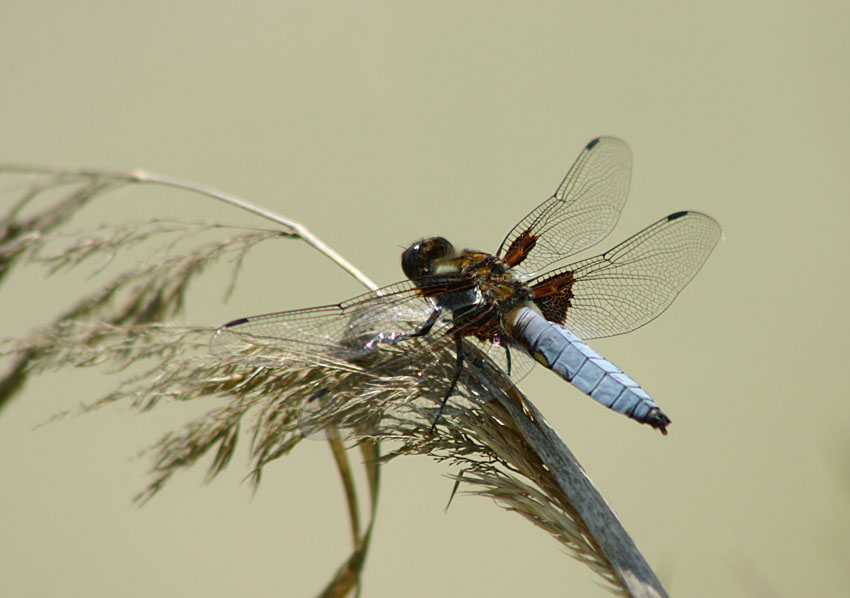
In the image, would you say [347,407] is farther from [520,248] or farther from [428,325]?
[520,248]

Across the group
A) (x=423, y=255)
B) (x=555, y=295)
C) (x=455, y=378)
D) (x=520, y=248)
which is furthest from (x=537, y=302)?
(x=455, y=378)

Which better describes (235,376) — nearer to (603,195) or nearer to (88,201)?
(88,201)

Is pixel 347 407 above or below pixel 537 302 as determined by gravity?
below

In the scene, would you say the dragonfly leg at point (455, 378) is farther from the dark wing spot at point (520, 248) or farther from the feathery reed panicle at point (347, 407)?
the dark wing spot at point (520, 248)

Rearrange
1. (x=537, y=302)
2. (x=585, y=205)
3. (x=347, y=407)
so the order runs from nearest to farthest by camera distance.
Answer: (x=347, y=407) → (x=537, y=302) → (x=585, y=205)

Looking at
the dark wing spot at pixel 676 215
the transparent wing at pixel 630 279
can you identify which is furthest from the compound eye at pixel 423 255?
the dark wing spot at pixel 676 215

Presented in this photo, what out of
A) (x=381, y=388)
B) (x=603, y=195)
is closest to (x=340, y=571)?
(x=381, y=388)

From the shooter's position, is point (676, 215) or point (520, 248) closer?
point (676, 215)

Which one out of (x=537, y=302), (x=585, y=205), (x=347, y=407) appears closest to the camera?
(x=347, y=407)
